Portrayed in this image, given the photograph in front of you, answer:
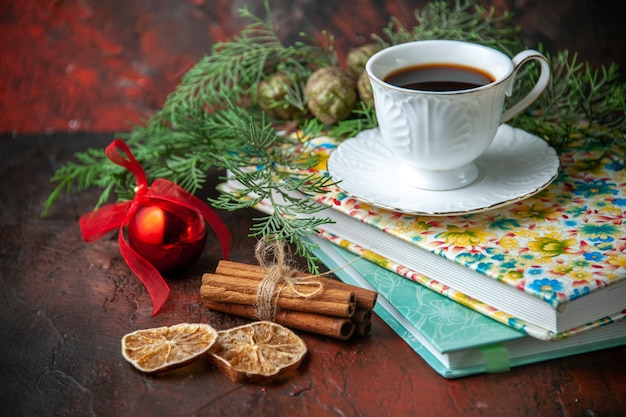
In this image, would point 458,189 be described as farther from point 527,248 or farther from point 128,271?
point 128,271

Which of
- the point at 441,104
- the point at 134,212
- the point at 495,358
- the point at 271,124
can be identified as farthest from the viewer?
the point at 271,124

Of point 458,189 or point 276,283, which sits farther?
point 458,189

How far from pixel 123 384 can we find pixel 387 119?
504mm

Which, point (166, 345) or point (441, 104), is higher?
point (441, 104)

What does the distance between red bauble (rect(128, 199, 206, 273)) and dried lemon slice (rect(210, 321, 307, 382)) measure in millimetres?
181

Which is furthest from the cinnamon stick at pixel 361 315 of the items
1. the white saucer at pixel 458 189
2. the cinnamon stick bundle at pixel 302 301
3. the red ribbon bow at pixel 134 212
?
the red ribbon bow at pixel 134 212

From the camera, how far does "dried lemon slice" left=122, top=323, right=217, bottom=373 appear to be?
0.82 metres

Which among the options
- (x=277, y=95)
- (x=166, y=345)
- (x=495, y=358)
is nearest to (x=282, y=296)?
(x=166, y=345)

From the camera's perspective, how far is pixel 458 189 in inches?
39.6

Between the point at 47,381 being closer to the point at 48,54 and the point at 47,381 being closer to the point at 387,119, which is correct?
the point at 387,119

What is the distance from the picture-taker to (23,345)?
2.97ft

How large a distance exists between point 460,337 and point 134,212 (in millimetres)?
514

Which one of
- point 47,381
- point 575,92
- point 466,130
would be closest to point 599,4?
point 575,92

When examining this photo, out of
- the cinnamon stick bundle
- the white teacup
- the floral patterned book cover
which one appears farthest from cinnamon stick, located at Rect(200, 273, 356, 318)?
the white teacup
